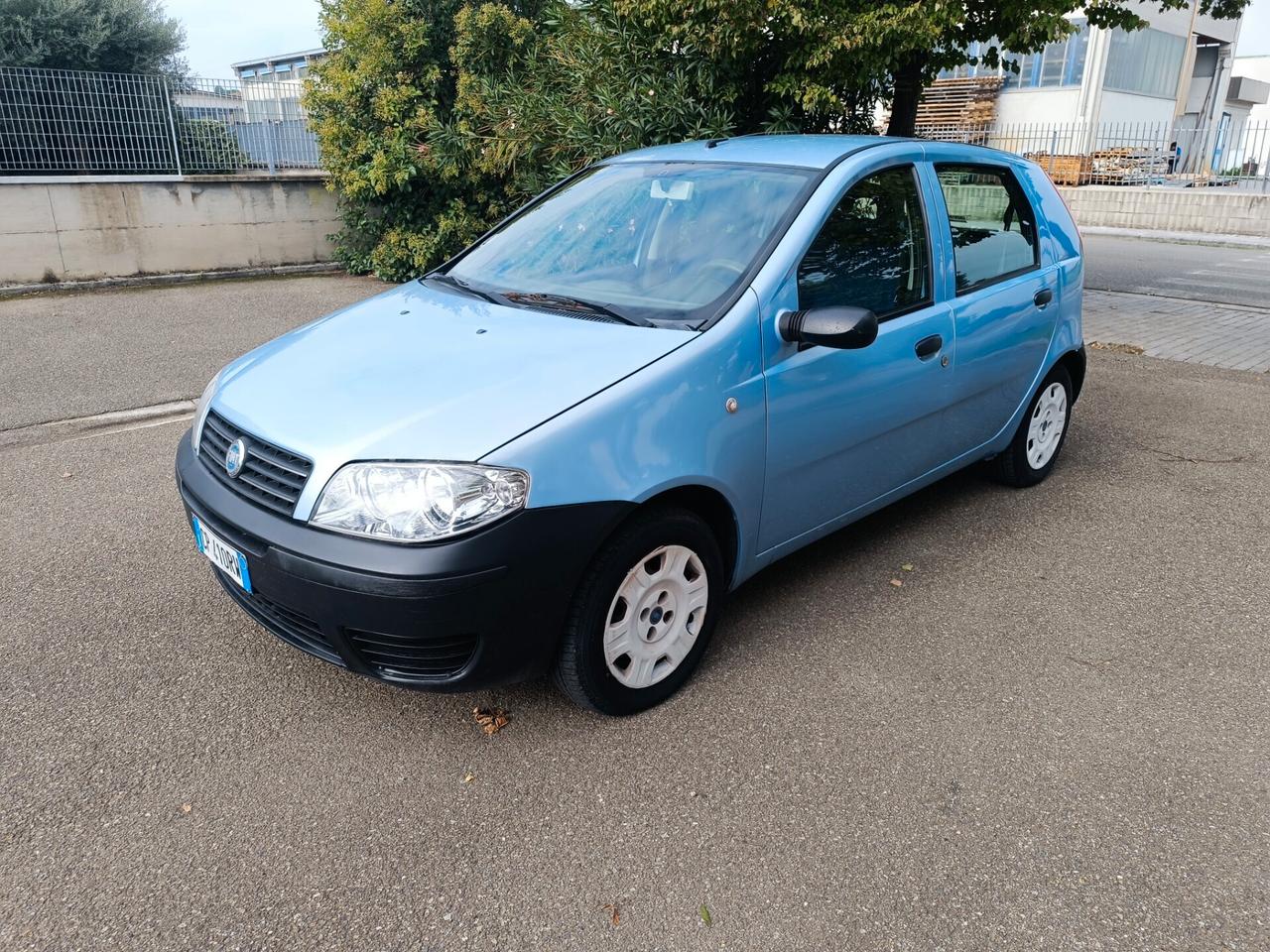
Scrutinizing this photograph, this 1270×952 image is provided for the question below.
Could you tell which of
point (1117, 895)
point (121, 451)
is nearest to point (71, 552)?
point (121, 451)

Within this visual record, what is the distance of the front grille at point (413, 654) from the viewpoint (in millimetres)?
2535

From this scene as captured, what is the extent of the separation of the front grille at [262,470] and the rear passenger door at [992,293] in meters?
2.58

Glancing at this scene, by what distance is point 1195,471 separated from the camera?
525cm

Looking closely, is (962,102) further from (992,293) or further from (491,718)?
(491,718)

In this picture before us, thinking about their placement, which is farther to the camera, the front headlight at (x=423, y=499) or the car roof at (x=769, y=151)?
the car roof at (x=769, y=151)

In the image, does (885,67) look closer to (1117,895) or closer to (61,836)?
(1117,895)

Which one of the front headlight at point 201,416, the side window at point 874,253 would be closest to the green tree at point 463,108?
the side window at point 874,253

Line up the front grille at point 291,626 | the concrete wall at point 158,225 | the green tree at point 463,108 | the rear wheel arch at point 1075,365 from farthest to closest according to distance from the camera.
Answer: the concrete wall at point 158,225
the green tree at point 463,108
the rear wheel arch at point 1075,365
the front grille at point 291,626

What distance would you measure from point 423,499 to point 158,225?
33.2ft

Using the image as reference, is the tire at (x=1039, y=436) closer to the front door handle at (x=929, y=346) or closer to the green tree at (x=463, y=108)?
the front door handle at (x=929, y=346)

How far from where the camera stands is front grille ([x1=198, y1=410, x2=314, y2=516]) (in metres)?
2.60

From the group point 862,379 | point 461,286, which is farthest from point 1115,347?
point 461,286

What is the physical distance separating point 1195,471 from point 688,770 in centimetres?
391

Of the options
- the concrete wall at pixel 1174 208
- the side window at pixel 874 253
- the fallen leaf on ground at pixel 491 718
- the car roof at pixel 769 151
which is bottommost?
the concrete wall at pixel 1174 208
